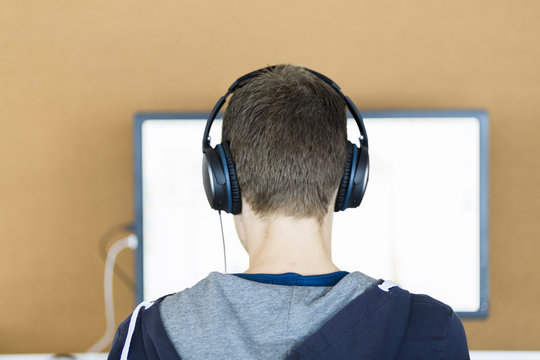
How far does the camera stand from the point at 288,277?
2.26 feet

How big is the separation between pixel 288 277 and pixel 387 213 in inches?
25.2

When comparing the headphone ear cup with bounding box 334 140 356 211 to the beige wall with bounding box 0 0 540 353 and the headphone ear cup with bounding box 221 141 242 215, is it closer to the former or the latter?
the headphone ear cup with bounding box 221 141 242 215

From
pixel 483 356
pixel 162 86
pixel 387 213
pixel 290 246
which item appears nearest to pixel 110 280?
pixel 162 86

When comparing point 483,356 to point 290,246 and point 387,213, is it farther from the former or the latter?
point 290,246

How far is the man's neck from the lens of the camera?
0.72 metres

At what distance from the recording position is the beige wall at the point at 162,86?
57.3 inches

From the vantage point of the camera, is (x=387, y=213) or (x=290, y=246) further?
(x=387, y=213)

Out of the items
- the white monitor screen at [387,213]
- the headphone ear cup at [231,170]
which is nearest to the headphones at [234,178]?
the headphone ear cup at [231,170]

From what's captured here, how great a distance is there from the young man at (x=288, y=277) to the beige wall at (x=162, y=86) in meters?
0.67

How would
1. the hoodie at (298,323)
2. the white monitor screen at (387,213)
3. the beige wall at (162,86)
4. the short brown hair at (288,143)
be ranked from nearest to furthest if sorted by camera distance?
1. the hoodie at (298,323)
2. the short brown hair at (288,143)
3. the white monitor screen at (387,213)
4. the beige wall at (162,86)

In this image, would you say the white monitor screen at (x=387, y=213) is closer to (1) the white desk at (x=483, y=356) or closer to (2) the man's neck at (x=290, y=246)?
(1) the white desk at (x=483, y=356)

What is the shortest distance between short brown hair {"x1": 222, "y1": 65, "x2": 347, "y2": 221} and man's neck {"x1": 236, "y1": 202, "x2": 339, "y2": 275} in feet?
0.05

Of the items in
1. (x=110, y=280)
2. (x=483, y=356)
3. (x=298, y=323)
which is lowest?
(x=483, y=356)

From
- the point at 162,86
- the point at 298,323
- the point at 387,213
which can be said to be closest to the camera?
the point at 298,323
